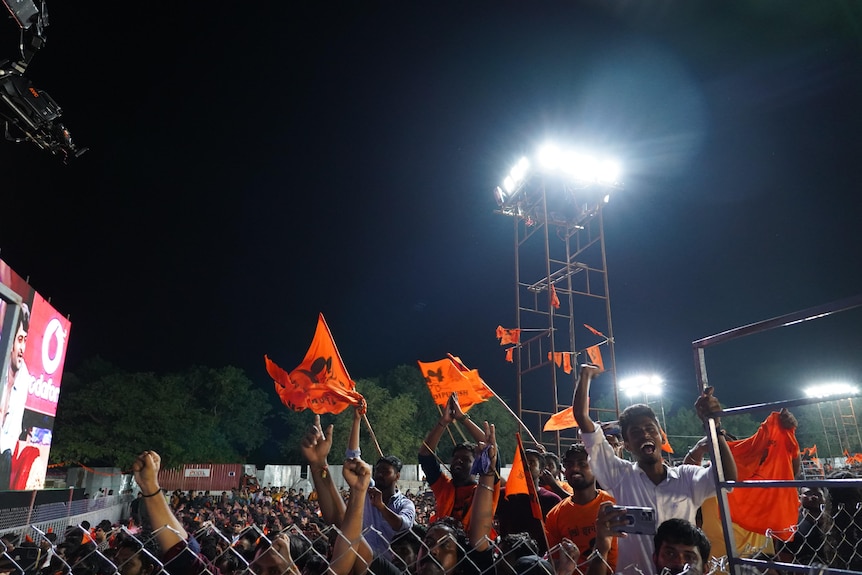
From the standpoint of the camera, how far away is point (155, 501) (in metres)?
3.17

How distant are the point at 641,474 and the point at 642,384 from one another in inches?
1101

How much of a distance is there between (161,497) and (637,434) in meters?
2.84

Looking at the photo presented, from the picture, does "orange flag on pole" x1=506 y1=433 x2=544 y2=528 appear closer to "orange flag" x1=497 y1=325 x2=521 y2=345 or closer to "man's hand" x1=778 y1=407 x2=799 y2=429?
"man's hand" x1=778 y1=407 x2=799 y2=429

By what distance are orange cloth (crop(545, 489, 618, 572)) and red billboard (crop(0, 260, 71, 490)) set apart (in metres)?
15.1

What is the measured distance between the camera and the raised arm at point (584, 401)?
11.9 ft

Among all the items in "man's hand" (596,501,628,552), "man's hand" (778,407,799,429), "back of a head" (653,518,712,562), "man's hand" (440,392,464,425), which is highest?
"man's hand" (440,392,464,425)

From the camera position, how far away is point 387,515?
439 cm

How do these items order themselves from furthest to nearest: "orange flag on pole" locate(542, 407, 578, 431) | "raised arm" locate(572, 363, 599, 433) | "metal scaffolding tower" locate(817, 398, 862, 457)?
"metal scaffolding tower" locate(817, 398, 862, 457), "orange flag on pole" locate(542, 407, 578, 431), "raised arm" locate(572, 363, 599, 433)

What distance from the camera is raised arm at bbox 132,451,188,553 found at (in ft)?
10.1

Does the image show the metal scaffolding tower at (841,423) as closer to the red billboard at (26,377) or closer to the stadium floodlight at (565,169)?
the stadium floodlight at (565,169)

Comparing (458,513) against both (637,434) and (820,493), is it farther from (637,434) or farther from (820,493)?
(820,493)

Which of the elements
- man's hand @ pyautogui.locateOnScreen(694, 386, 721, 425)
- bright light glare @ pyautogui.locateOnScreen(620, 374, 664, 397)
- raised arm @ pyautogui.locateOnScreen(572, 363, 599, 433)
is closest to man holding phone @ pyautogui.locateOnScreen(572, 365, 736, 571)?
raised arm @ pyautogui.locateOnScreen(572, 363, 599, 433)

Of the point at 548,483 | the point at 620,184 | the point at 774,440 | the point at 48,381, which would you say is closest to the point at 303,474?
the point at 48,381

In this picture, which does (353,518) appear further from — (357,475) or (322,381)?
(322,381)
